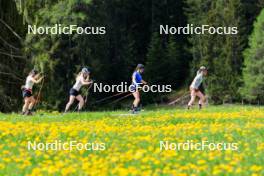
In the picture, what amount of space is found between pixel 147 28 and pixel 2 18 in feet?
137

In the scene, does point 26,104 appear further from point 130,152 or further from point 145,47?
point 145,47

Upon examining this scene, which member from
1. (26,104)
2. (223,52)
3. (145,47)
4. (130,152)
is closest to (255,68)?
(223,52)

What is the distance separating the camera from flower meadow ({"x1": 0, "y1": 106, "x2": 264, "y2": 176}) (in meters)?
9.88

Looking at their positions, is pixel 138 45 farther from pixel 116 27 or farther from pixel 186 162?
pixel 186 162

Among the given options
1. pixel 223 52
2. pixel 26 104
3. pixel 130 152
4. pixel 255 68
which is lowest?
pixel 130 152

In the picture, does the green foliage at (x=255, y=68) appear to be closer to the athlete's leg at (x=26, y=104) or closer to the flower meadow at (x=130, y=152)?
the athlete's leg at (x=26, y=104)

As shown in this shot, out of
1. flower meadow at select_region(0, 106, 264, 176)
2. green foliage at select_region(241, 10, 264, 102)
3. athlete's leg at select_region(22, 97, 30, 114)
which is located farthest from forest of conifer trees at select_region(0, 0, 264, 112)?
flower meadow at select_region(0, 106, 264, 176)

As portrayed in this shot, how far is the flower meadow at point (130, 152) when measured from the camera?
988 cm

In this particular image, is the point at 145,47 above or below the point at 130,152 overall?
above

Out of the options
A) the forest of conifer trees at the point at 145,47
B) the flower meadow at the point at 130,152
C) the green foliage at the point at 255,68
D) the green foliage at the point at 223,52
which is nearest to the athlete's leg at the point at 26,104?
the flower meadow at the point at 130,152

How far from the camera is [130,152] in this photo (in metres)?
11.5

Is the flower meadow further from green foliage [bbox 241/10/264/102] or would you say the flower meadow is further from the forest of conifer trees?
green foliage [bbox 241/10/264/102]

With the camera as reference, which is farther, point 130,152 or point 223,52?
point 223,52

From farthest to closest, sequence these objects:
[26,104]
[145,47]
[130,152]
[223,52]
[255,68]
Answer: [145,47]
[223,52]
[255,68]
[26,104]
[130,152]
